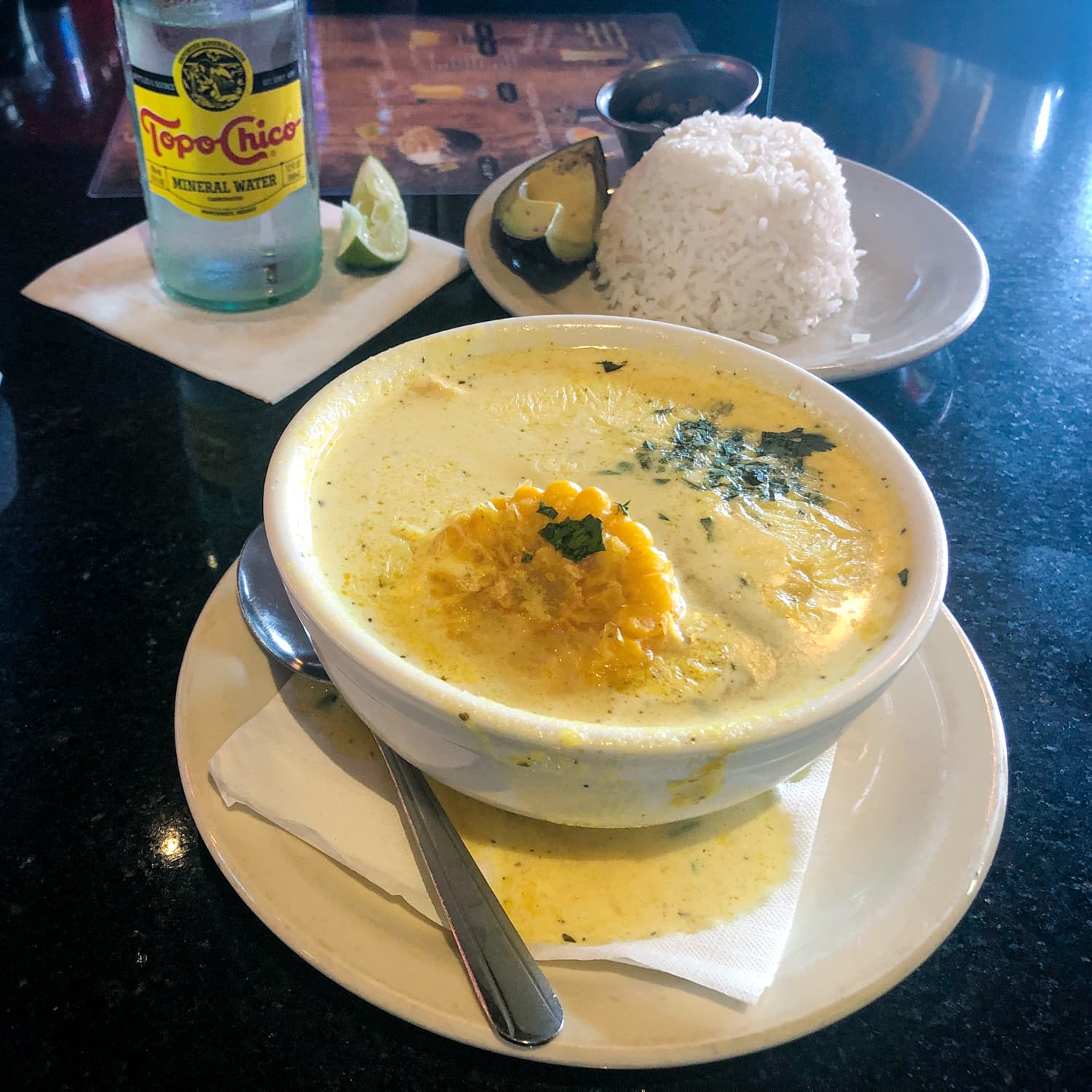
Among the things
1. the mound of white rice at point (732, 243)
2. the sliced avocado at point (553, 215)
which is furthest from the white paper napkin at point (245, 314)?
the mound of white rice at point (732, 243)

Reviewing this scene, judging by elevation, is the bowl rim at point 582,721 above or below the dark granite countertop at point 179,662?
above

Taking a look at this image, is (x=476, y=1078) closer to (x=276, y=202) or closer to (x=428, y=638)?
(x=428, y=638)

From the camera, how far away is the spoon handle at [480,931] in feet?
2.15

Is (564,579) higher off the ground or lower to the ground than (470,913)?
higher

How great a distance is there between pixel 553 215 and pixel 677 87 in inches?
26.5

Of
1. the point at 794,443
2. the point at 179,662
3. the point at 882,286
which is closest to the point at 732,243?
the point at 882,286

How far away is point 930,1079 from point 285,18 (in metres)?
1.55

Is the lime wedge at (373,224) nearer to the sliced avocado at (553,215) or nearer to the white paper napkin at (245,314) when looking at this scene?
the white paper napkin at (245,314)

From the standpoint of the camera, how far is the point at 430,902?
74 centimetres

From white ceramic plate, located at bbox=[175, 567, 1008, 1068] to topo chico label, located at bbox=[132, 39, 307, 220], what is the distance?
84 cm

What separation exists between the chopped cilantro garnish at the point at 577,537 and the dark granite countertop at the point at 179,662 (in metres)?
0.40

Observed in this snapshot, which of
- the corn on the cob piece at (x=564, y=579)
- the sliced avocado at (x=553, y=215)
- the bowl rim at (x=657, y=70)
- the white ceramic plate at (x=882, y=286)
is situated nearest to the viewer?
the corn on the cob piece at (x=564, y=579)

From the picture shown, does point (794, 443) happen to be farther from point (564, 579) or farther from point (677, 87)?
point (677, 87)

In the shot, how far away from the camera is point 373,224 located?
1.71 meters
